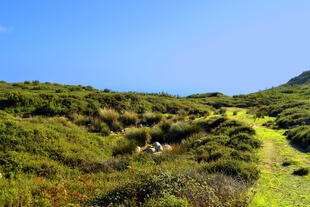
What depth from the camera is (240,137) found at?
7387 millimetres

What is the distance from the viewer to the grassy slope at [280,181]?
12.1ft

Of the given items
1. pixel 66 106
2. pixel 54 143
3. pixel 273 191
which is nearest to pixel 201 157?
pixel 273 191

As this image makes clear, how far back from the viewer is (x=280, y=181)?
454 centimetres

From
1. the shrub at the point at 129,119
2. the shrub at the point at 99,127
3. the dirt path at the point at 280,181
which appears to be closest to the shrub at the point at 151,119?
the shrub at the point at 129,119

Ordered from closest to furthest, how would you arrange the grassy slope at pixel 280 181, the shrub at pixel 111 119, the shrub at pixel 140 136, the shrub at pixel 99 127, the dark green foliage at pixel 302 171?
1. the grassy slope at pixel 280 181
2. the dark green foliage at pixel 302 171
3. the shrub at pixel 140 136
4. the shrub at pixel 99 127
5. the shrub at pixel 111 119

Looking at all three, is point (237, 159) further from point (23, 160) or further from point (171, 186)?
point (23, 160)

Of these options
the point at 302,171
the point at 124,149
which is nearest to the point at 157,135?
the point at 124,149

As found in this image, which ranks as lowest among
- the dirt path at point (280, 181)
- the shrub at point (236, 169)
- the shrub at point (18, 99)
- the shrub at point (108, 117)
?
the dirt path at point (280, 181)

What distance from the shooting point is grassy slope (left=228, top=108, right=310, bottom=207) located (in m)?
3.68

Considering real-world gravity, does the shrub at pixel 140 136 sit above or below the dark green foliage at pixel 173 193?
above

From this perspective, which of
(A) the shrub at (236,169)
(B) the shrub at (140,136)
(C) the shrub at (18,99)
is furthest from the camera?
(C) the shrub at (18,99)

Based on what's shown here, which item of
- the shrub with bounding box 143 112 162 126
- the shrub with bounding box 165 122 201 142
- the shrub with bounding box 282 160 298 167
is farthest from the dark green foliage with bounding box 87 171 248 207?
the shrub with bounding box 143 112 162 126

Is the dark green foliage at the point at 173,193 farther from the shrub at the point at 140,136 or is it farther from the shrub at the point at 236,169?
the shrub at the point at 140,136

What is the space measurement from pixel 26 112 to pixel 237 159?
12976 mm
